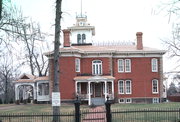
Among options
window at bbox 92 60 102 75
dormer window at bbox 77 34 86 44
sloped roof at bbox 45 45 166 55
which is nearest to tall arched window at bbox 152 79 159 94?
sloped roof at bbox 45 45 166 55

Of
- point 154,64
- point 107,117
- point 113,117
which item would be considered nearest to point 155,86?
point 154,64

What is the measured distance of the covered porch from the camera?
1766 inches

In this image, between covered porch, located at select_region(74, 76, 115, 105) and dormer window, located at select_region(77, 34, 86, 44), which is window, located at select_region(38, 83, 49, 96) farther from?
dormer window, located at select_region(77, 34, 86, 44)

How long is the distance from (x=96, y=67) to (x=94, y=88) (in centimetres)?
279

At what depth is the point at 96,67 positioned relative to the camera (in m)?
47.2

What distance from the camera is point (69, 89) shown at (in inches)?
1786

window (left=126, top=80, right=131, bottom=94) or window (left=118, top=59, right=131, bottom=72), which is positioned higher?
window (left=118, top=59, right=131, bottom=72)

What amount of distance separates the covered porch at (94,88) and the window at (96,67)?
4.41 feet

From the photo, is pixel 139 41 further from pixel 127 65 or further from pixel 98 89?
pixel 98 89

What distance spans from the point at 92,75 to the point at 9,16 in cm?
3015

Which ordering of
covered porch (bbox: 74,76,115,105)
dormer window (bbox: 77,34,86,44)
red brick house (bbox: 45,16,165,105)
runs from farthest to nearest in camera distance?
dormer window (bbox: 77,34,86,44) → red brick house (bbox: 45,16,165,105) → covered porch (bbox: 74,76,115,105)

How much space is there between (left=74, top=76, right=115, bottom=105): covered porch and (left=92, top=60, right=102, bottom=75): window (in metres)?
1.35

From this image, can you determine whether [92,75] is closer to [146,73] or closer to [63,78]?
[63,78]

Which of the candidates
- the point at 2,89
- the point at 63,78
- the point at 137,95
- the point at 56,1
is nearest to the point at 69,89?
the point at 63,78
